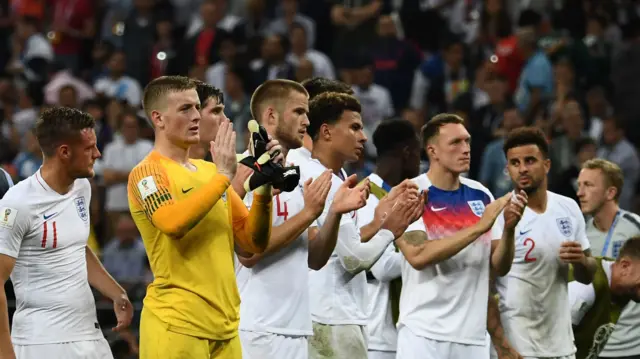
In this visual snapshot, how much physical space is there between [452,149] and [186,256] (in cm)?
237

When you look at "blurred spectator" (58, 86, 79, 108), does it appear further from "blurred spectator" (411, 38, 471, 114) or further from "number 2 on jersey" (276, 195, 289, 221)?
"number 2 on jersey" (276, 195, 289, 221)

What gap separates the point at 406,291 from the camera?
7.96 meters

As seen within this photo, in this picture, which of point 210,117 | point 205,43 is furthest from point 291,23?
point 210,117

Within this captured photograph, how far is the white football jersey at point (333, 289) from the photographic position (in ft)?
24.5

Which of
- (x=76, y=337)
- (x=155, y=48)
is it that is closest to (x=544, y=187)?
(x=76, y=337)

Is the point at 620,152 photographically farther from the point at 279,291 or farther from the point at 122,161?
the point at 279,291

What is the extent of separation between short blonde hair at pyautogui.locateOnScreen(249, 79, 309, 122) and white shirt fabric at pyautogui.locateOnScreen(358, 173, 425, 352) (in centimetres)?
120

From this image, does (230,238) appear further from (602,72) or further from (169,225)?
(602,72)

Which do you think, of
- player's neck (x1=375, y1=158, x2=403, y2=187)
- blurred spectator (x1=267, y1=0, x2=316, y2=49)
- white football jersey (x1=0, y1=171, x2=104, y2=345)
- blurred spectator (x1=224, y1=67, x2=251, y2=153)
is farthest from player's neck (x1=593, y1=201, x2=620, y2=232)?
blurred spectator (x1=267, y1=0, x2=316, y2=49)

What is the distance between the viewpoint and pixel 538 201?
28.2ft

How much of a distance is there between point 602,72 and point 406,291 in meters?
8.11

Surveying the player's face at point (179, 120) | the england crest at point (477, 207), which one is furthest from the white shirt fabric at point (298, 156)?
the player's face at point (179, 120)

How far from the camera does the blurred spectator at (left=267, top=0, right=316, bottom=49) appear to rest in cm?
1688

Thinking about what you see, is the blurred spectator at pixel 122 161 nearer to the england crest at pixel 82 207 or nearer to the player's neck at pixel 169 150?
the england crest at pixel 82 207
